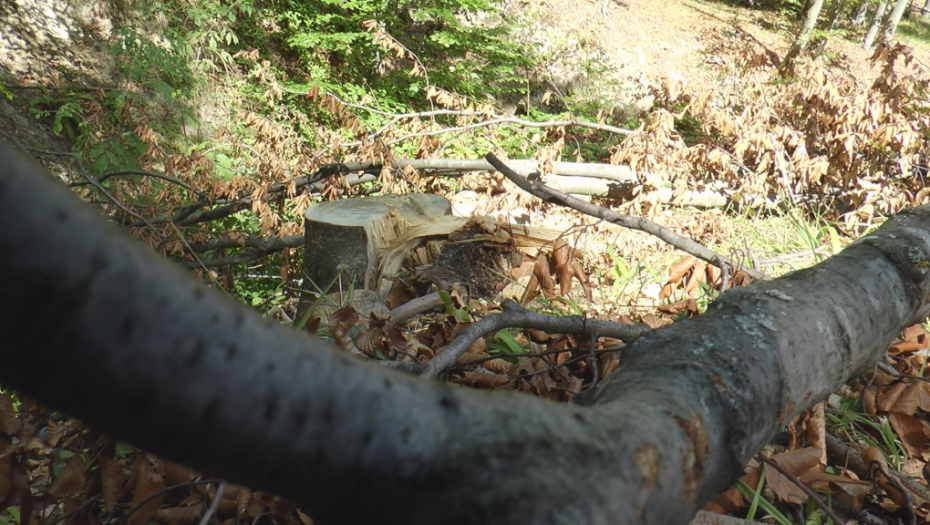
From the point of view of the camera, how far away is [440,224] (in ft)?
11.8

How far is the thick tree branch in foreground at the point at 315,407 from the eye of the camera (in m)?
0.39

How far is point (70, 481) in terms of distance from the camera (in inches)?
59.1

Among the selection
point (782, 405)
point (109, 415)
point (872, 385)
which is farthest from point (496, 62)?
point (109, 415)

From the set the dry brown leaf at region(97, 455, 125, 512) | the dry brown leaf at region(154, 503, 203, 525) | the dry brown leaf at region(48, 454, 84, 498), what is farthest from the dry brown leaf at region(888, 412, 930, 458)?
the dry brown leaf at region(48, 454, 84, 498)

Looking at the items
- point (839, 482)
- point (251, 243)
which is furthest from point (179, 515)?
point (251, 243)

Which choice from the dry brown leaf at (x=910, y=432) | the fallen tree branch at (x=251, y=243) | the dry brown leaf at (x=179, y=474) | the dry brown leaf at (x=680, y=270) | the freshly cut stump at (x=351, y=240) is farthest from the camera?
the fallen tree branch at (x=251, y=243)

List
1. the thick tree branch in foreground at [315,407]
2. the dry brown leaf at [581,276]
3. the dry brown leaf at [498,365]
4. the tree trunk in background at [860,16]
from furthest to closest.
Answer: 1. the tree trunk in background at [860,16]
2. the dry brown leaf at [581,276]
3. the dry brown leaf at [498,365]
4. the thick tree branch in foreground at [315,407]

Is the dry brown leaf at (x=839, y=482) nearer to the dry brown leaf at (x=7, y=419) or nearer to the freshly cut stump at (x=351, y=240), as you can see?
the dry brown leaf at (x=7, y=419)

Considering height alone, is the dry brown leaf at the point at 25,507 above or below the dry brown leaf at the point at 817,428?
below

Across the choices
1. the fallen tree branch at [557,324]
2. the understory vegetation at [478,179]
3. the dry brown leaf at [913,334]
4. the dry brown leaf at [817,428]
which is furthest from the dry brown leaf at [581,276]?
the dry brown leaf at [913,334]

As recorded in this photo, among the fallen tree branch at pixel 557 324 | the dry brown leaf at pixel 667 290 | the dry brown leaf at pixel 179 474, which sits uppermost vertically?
the fallen tree branch at pixel 557 324

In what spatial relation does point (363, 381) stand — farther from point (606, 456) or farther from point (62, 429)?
point (62, 429)

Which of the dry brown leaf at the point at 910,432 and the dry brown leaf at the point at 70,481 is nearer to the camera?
the dry brown leaf at the point at 70,481

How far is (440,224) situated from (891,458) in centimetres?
245
